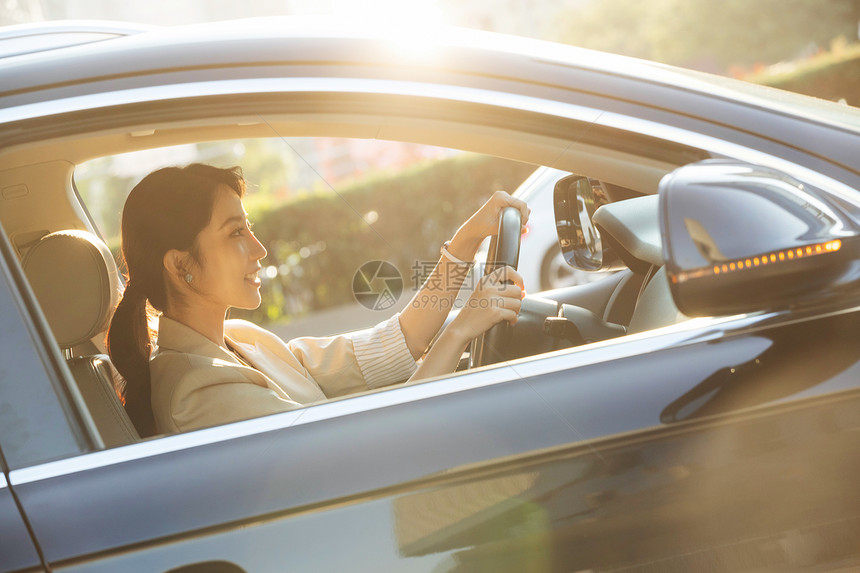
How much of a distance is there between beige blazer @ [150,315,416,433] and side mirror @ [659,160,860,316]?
730 mm

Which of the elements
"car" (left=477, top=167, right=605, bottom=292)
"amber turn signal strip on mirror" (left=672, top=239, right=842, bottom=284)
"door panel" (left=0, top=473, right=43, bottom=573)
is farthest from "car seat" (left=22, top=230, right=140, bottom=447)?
"amber turn signal strip on mirror" (left=672, top=239, right=842, bottom=284)

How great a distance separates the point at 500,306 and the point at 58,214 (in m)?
1.42

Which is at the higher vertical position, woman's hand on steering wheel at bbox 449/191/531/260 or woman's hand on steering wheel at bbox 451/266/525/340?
woman's hand on steering wheel at bbox 449/191/531/260

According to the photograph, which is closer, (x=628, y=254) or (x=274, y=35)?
(x=274, y=35)

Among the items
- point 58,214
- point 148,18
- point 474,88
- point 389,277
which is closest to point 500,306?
point 389,277

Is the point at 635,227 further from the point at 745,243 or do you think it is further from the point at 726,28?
the point at 726,28

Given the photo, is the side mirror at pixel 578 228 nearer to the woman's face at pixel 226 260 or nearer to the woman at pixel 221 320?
the woman at pixel 221 320

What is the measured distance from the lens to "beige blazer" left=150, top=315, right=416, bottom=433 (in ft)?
5.50

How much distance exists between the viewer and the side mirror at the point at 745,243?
4.00 feet

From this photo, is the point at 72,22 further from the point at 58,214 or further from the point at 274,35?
the point at 58,214

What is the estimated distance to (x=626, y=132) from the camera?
1386 millimetres

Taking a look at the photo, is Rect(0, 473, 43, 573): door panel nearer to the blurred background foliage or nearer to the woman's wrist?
the woman's wrist

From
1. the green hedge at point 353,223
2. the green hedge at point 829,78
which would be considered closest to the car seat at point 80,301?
the green hedge at point 353,223

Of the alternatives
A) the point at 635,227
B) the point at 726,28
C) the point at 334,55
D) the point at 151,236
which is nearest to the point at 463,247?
the point at 635,227
